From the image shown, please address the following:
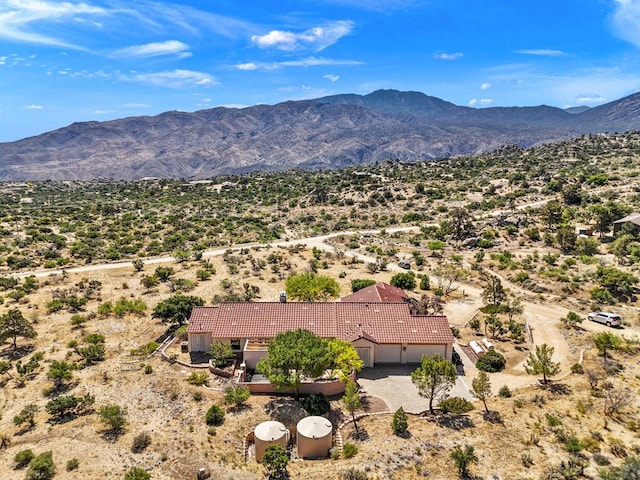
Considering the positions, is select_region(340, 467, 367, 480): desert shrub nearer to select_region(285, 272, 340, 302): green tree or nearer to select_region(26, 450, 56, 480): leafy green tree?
select_region(26, 450, 56, 480): leafy green tree

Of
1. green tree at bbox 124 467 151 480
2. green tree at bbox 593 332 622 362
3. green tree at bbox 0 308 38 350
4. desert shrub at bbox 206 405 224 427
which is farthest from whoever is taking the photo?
green tree at bbox 0 308 38 350

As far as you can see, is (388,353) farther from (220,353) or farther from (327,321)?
(220,353)

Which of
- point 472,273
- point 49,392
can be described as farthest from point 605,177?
point 49,392

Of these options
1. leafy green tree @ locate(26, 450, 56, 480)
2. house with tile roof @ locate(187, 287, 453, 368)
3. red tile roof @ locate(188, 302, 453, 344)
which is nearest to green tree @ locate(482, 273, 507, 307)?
house with tile roof @ locate(187, 287, 453, 368)

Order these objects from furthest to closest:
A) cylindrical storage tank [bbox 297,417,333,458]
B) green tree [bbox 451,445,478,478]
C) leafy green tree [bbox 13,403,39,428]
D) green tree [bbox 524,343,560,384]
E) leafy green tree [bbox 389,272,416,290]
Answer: leafy green tree [bbox 389,272,416,290], green tree [bbox 524,343,560,384], leafy green tree [bbox 13,403,39,428], cylindrical storage tank [bbox 297,417,333,458], green tree [bbox 451,445,478,478]

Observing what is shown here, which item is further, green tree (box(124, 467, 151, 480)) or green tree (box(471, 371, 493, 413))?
green tree (box(471, 371, 493, 413))
